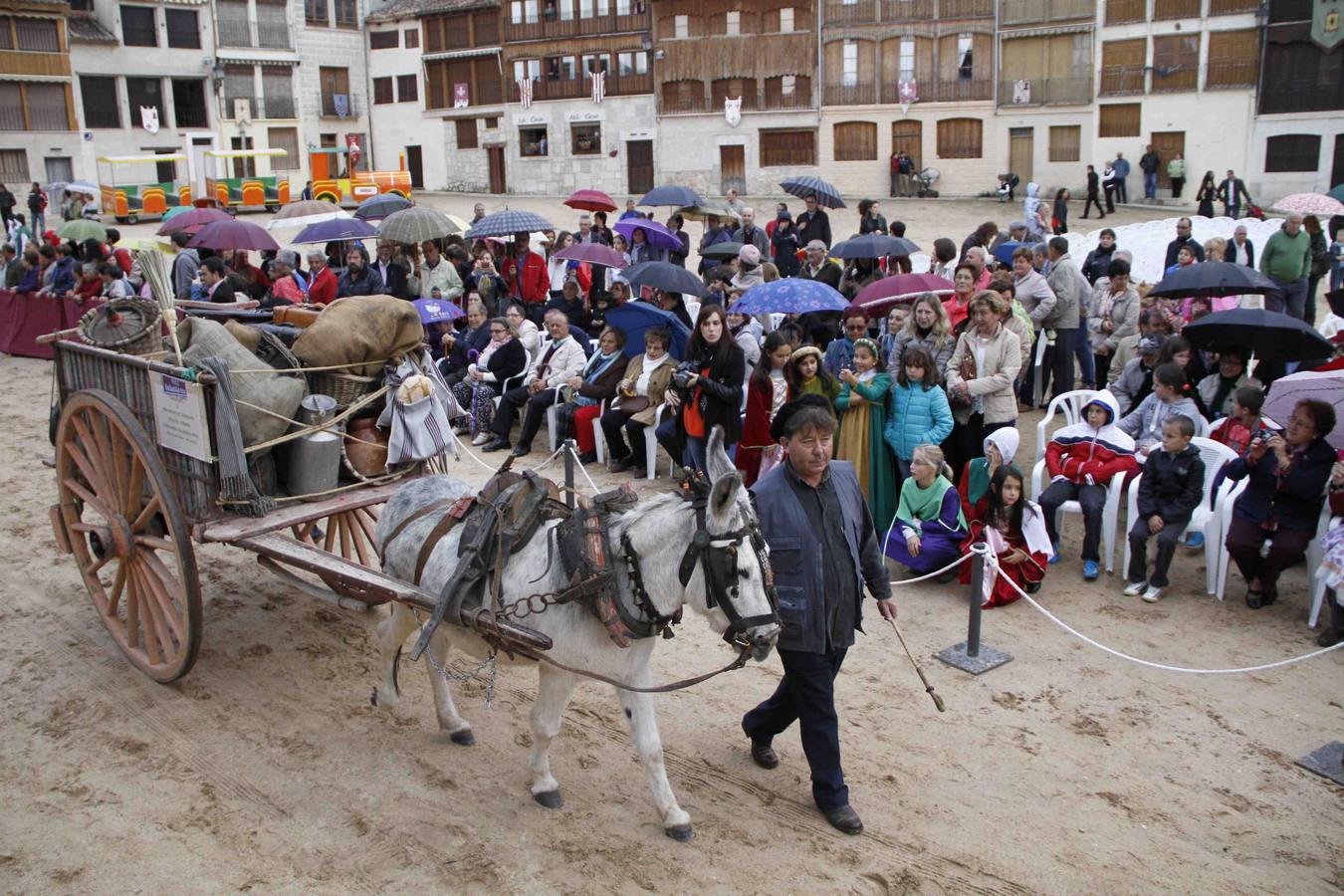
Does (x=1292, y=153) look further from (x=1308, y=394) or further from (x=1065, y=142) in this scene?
(x=1308, y=394)

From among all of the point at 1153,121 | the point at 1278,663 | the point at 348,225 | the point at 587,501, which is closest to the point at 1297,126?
the point at 1153,121

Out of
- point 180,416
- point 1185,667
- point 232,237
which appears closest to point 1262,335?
point 1185,667

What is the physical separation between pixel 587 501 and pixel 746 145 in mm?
39185

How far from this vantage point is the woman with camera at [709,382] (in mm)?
9016

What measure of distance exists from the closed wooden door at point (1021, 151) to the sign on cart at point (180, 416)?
120 ft

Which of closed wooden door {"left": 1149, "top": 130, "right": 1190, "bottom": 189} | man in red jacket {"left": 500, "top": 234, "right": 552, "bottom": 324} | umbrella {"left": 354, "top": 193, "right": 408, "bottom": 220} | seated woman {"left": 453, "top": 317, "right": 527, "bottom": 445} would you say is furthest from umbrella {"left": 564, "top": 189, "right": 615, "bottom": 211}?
closed wooden door {"left": 1149, "top": 130, "right": 1190, "bottom": 189}

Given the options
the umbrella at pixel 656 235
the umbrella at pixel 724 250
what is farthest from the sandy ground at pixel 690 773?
the umbrella at pixel 656 235

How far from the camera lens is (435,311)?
12445 mm

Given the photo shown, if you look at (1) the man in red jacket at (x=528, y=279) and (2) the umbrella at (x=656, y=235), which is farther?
(2) the umbrella at (x=656, y=235)

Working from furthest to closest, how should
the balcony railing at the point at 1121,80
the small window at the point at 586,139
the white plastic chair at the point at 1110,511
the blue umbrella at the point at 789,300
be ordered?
1. the small window at the point at 586,139
2. the balcony railing at the point at 1121,80
3. the blue umbrella at the point at 789,300
4. the white plastic chair at the point at 1110,511

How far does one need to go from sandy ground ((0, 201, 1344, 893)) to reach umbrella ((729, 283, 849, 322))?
3188 millimetres

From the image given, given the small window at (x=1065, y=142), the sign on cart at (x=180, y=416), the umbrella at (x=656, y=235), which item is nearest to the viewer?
the sign on cart at (x=180, y=416)

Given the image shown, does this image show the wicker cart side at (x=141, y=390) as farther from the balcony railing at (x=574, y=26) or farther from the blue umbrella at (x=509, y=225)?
the balcony railing at (x=574, y=26)

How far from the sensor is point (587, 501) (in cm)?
492
